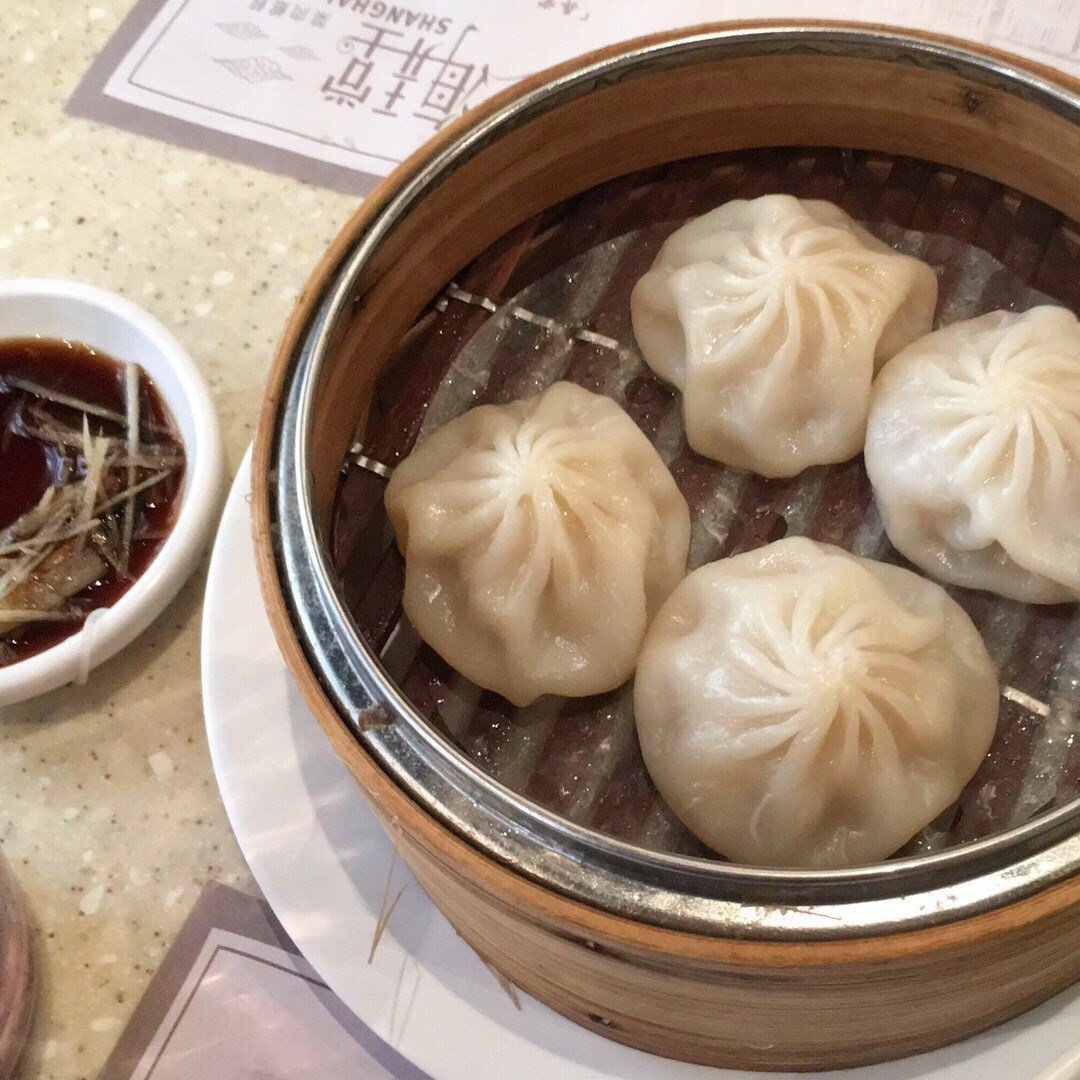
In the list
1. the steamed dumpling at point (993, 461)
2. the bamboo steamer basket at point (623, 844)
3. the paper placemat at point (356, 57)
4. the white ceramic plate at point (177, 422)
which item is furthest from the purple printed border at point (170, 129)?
the steamed dumpling at point (993, 461)

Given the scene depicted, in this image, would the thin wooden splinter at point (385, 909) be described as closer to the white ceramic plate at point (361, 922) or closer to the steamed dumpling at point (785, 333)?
the white ceramic plate at point (361, 922)

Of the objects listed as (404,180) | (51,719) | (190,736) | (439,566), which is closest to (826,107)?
(404,180)

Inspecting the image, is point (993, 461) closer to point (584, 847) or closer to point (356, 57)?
point (584, 847)

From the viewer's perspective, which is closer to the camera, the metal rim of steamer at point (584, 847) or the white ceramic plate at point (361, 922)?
the metal rim of steamer at point (584, 847)

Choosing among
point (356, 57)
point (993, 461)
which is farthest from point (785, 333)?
point (356, 57)

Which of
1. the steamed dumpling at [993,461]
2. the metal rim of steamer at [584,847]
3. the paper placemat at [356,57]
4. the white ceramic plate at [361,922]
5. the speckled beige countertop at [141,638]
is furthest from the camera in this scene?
the paper placemat at [356,57]

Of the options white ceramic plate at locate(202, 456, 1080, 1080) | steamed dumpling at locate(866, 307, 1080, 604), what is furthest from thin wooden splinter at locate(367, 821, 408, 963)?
steamed dumpling at locate(866, 307, 1080, 604)

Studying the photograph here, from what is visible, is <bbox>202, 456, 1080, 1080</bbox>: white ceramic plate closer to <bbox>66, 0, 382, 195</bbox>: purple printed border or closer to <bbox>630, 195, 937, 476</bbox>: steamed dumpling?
<bbox>630, 195, 937, 476</bbox>: steamed dumpling

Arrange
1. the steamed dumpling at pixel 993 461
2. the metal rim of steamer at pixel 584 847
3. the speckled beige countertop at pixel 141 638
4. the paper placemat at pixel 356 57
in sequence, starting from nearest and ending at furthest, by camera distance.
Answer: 1. the metal rim of steamer at pixel 584 847
2. the steamed dumpling at pixel 993 461
3. the speckled beige countertop at pixel 141 638
4. the paper placemat at pixel 356 57
